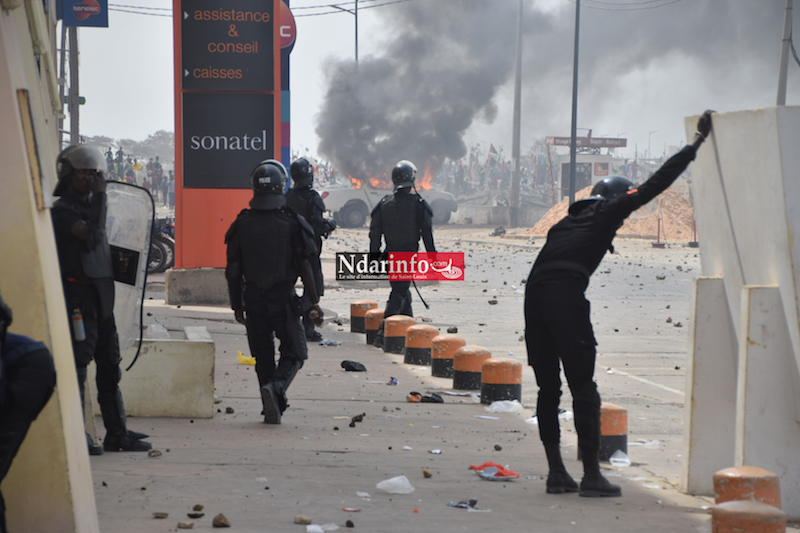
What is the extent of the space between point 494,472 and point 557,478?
1.39ft

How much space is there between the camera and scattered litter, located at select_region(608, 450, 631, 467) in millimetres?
5098

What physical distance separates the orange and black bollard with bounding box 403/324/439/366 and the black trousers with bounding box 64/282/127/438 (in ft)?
13.1

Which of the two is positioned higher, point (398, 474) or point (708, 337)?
point (708, 337)

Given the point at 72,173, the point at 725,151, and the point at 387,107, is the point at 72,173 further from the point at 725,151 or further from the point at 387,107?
the point at 387,107

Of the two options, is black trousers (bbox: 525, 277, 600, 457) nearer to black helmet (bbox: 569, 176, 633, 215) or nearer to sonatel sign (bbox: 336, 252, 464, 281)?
black helmet (bbox: 569, 176, 633, 215)

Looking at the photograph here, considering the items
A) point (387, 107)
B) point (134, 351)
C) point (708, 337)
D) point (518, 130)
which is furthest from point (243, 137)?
point (387, 107)

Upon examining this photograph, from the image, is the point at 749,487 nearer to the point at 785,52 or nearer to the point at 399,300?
the point at 399,300

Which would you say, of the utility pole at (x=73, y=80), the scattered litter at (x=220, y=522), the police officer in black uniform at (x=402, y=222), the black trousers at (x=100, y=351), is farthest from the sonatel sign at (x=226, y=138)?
the utility pole at (x=73, y=80)

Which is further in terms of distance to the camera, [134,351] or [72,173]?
[134,351]

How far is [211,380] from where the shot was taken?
599 centimetres

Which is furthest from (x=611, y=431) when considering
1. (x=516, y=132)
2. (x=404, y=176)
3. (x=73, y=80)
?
(x=516, y=132)

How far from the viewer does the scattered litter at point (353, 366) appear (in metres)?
8.24

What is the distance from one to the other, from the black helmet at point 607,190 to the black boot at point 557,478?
1.16 metres

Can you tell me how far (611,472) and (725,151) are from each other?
5.78 ft
